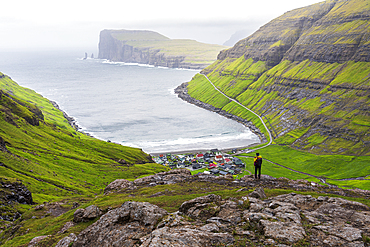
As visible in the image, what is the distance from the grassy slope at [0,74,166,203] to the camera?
5919 cm

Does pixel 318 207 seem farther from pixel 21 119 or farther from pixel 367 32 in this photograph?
pixel 367 32

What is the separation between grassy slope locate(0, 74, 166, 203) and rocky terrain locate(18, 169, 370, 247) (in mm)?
31686

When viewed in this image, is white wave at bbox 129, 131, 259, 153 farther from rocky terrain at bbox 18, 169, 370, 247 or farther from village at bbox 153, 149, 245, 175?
rocky terrain at bbox 18, 169, 370, 247

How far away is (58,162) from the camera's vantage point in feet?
257

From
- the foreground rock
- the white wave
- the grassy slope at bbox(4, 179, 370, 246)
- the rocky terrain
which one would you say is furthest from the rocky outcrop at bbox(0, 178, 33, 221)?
the white wave

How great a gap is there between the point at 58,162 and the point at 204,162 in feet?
220

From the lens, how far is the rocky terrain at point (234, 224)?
2164 cm

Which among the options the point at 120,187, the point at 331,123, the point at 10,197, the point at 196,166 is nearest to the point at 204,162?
the point at 196,166

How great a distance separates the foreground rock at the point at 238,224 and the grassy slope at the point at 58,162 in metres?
32.6

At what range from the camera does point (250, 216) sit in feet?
82.5

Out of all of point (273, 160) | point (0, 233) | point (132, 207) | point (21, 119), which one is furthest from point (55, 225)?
point (273, 160)

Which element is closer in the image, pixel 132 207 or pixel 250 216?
pixel 250 216

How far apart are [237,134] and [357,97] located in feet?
248

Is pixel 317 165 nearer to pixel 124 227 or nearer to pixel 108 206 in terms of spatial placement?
pixel 108 206
